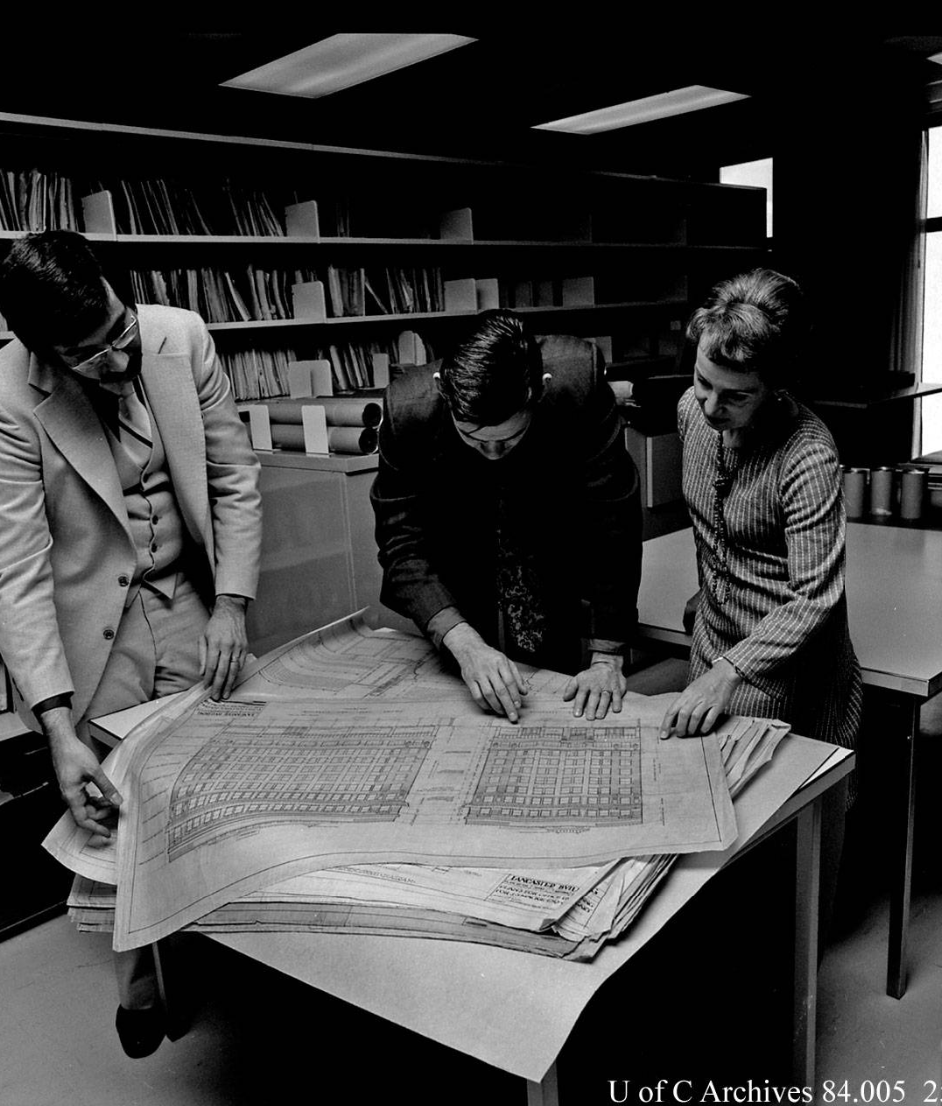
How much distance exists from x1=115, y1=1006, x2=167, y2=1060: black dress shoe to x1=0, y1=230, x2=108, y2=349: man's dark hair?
3.74 ft

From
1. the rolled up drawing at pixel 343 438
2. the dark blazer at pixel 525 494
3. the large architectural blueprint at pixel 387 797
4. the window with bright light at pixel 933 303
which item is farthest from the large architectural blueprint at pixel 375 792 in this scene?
the window with bright light at pixel 933 303

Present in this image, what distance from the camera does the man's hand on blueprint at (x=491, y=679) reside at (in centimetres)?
132

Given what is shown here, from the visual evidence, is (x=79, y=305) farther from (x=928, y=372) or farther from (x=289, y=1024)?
(x=928, y=372)

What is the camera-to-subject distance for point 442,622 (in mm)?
1519

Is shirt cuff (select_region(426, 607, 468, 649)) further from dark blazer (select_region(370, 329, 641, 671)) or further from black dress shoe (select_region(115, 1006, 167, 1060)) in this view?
black dress shoe (select_region(115, 1006, 167, 1060))

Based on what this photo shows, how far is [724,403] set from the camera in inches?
55.3

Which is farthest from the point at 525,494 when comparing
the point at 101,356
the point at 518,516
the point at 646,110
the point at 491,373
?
the point at 646,110

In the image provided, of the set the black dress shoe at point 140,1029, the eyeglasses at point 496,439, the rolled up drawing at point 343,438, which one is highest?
the eyeglasses at point 496,439

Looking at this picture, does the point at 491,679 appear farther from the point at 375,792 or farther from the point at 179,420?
the point at 179,420

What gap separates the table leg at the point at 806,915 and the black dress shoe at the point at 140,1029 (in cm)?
107

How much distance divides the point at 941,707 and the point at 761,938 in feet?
5.83

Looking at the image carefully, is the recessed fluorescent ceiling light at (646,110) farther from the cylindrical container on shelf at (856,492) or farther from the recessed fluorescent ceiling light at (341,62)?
the cylindrical container on shelf at (856,492)

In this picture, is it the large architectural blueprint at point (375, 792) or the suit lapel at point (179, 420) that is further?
the suit lapel at point (179, 420)

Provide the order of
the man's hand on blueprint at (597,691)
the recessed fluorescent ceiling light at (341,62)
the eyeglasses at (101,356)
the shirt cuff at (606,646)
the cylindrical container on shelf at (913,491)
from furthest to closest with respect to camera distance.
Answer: the recessed fluorescent ceiling light at (341,62) → the cylindrical container on shelf at (913,491) → the shirt cuff at (606,646) → the eyeglasses at (101,356) → the man's hand on blueprint at (597,691)
